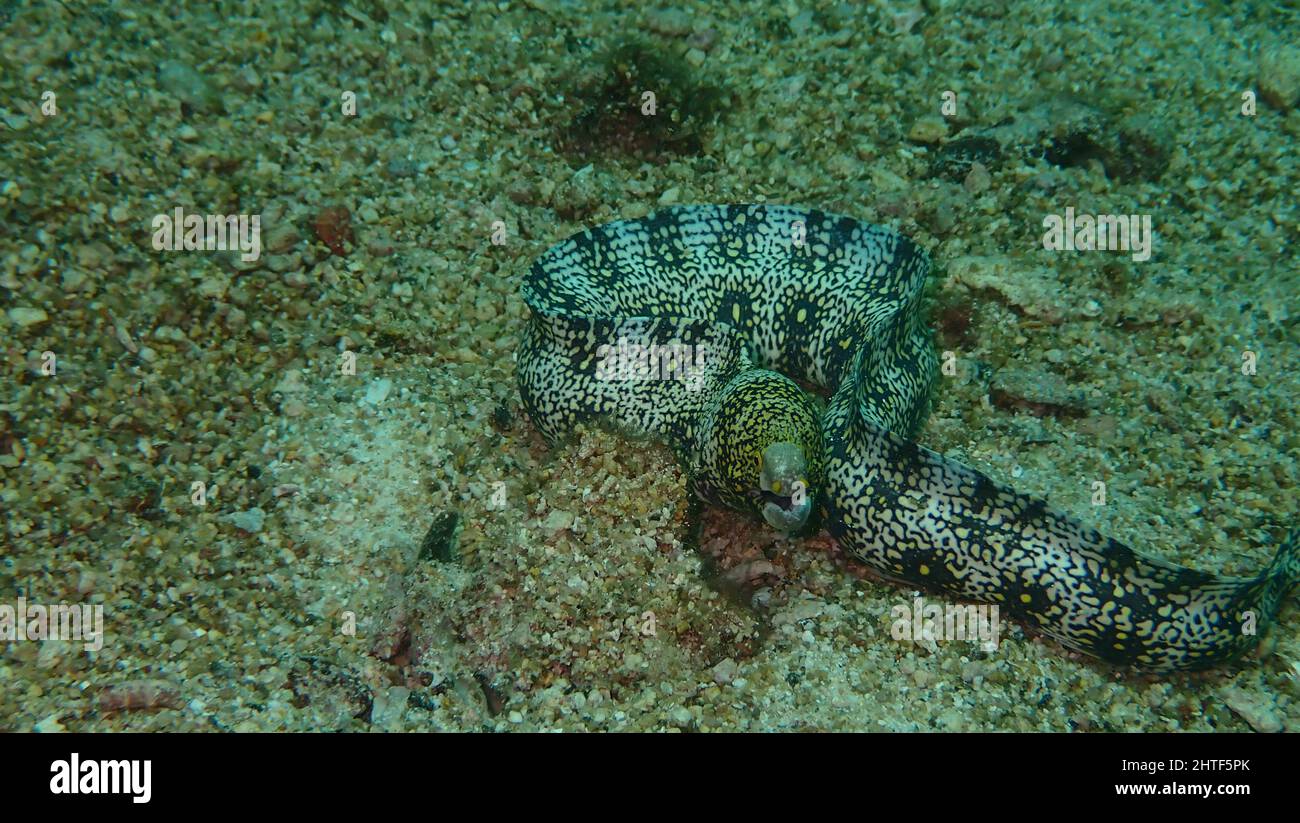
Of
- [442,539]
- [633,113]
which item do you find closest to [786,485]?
[442,539]

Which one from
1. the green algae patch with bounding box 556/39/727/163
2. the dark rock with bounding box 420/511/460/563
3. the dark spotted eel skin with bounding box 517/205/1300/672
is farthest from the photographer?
the green algae patch with bounding box 556/39/727/163

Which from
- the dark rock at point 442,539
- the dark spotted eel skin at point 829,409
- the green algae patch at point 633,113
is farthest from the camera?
the green algae patch at point 633,113

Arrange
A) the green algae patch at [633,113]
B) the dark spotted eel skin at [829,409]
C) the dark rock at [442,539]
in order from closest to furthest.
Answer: the dark spotted eel skin at [829,409] → the dark rock at [442,539] → the green algae patch at [633,113]

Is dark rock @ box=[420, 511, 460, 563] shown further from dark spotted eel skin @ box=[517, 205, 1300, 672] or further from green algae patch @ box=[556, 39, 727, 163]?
green algae patch @ box=[556, 39, 727, 163]

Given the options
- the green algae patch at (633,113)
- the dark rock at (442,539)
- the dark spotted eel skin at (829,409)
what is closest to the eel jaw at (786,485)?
the dark spotted eel skin at (829,409)

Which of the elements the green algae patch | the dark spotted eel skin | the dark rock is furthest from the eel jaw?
the green algae patch

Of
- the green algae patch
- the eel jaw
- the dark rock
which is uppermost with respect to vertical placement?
the green algae patch

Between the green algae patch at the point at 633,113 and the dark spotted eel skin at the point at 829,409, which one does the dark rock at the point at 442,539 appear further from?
the green algae patch at the point at 633,113

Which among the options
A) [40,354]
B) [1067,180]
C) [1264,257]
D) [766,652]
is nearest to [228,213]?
[40,354]

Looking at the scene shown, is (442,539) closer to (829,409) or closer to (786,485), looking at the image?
(786,485)
